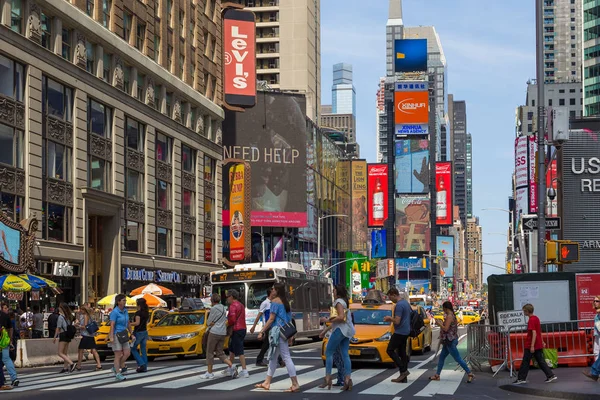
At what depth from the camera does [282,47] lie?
12738cm

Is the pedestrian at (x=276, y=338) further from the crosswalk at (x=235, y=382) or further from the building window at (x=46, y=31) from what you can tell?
the building window at (x=46, y=31)

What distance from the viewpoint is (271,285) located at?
3784 cm

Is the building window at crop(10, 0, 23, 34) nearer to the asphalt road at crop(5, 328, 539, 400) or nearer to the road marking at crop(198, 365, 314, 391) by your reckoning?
the asphalt road at crop(5, 328, 539, 400)

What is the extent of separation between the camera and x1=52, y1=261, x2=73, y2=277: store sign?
4509 cm

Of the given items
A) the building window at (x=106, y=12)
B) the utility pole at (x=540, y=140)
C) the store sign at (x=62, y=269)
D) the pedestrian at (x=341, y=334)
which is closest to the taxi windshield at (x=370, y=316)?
the utility pole at (x=540, y=140)

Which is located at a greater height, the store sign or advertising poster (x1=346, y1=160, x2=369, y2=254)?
advertising poster (x1=346, y1=160, x2=369, y2=254)

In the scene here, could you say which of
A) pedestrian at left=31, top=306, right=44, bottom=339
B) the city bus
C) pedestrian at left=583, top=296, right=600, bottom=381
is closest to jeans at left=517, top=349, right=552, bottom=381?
pedestrian at left=583, top=296, right=600, bottom=381

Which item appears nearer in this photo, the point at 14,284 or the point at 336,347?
the point at 336,347

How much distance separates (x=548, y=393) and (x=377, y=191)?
166 meters

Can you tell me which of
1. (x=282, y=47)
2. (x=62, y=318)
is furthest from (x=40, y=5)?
(x=282, y=47)

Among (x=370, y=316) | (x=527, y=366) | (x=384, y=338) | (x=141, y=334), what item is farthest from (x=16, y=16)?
(x=527, y=366)

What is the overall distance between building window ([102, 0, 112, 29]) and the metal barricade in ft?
116

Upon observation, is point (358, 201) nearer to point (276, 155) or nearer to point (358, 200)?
point (358, 200)

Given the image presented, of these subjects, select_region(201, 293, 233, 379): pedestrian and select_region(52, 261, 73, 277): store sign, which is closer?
select_region(201, 293, 233, 379): pedestrian
